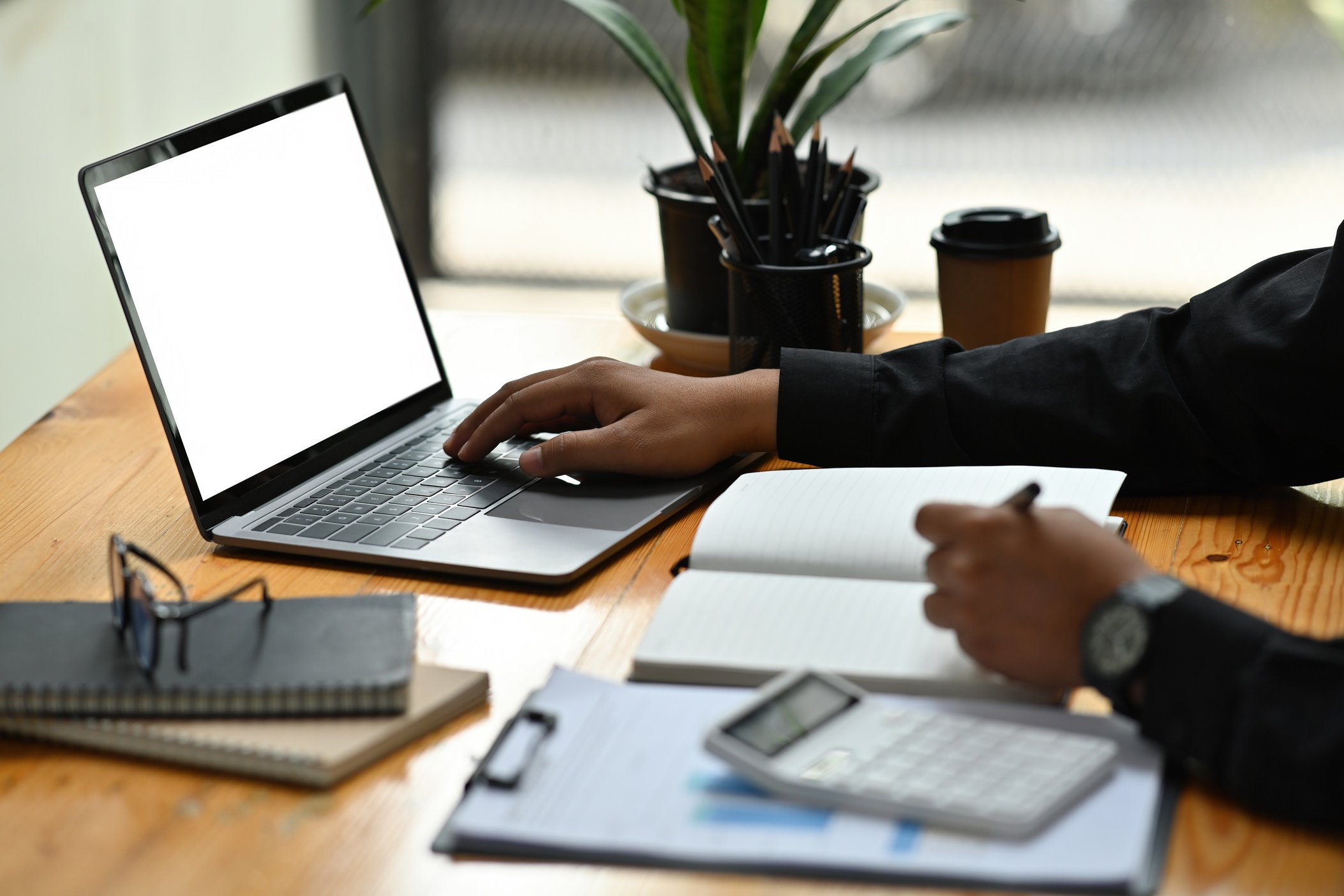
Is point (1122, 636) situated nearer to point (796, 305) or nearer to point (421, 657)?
point (421, 657)

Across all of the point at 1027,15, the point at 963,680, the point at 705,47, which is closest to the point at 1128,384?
the point at 963,680

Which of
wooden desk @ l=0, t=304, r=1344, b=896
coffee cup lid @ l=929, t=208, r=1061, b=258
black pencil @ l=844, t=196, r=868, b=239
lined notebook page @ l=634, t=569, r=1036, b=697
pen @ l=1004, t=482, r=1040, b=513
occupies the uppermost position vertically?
black pencil @ l=844, t=196, r=868, b=239

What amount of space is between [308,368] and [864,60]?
1.92ft

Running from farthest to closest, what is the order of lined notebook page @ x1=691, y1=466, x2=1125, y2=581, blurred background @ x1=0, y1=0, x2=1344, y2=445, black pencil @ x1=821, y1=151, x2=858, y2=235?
blurred background @ x1=0, y1=0, x2=1344, y2=445
black pencil @ x1=821, y1=151, x2=858, y2=235
lined notebook page @ x1=691, y1=466, x2=1125, y2=581

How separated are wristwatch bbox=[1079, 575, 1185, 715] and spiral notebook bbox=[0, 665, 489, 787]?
0.98 ft

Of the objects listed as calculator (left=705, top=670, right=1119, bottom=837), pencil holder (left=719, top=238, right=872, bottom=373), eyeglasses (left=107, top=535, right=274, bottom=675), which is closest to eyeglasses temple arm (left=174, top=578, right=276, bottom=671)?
eyeglasses (left=107, top=535, right=274, bottom=675)

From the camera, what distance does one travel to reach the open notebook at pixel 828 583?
641 millimetres

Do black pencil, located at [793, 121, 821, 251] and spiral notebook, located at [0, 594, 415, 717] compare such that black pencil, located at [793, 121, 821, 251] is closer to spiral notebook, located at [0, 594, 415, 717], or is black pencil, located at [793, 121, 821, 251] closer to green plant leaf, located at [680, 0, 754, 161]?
green plant leaf, located at [680, 0, 754, 161]

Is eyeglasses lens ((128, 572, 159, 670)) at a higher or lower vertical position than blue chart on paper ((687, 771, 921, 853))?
higher

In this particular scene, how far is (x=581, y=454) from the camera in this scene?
0.88 metres

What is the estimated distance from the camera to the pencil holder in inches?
40.1

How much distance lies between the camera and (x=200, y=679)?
23.7 inches

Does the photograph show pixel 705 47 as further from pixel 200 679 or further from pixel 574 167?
pixel 574 167

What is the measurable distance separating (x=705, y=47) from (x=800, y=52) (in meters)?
0.09
